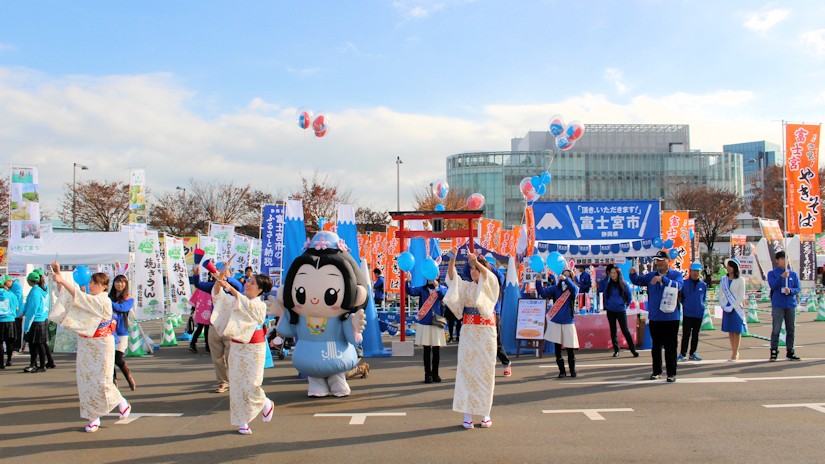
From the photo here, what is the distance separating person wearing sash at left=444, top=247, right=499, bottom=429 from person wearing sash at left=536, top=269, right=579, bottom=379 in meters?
3.22

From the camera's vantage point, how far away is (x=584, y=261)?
47.7 ft

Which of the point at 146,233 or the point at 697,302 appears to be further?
the point at 146,233

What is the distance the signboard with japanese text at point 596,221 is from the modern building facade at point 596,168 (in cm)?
5584

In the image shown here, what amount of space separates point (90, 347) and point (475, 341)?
401 cm

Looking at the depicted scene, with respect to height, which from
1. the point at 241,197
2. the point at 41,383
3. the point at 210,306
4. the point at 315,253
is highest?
the point at 241,197

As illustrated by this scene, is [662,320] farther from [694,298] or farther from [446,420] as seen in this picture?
[446,420]

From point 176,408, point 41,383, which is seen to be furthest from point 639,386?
point 41,383

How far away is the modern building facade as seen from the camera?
236ft

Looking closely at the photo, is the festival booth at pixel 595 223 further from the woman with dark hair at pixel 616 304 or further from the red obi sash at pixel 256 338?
the red obi sash at pixel 256 338

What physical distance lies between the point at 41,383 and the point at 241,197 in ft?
109

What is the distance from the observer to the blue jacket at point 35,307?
1138 cm

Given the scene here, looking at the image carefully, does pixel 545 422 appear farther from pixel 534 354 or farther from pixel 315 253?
pixel 534 354

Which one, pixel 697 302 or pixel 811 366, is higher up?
pixel 697 302

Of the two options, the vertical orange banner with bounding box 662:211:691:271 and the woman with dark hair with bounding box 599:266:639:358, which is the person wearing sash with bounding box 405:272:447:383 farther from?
the vertical orange banner with bounding box 662:211:691:271
